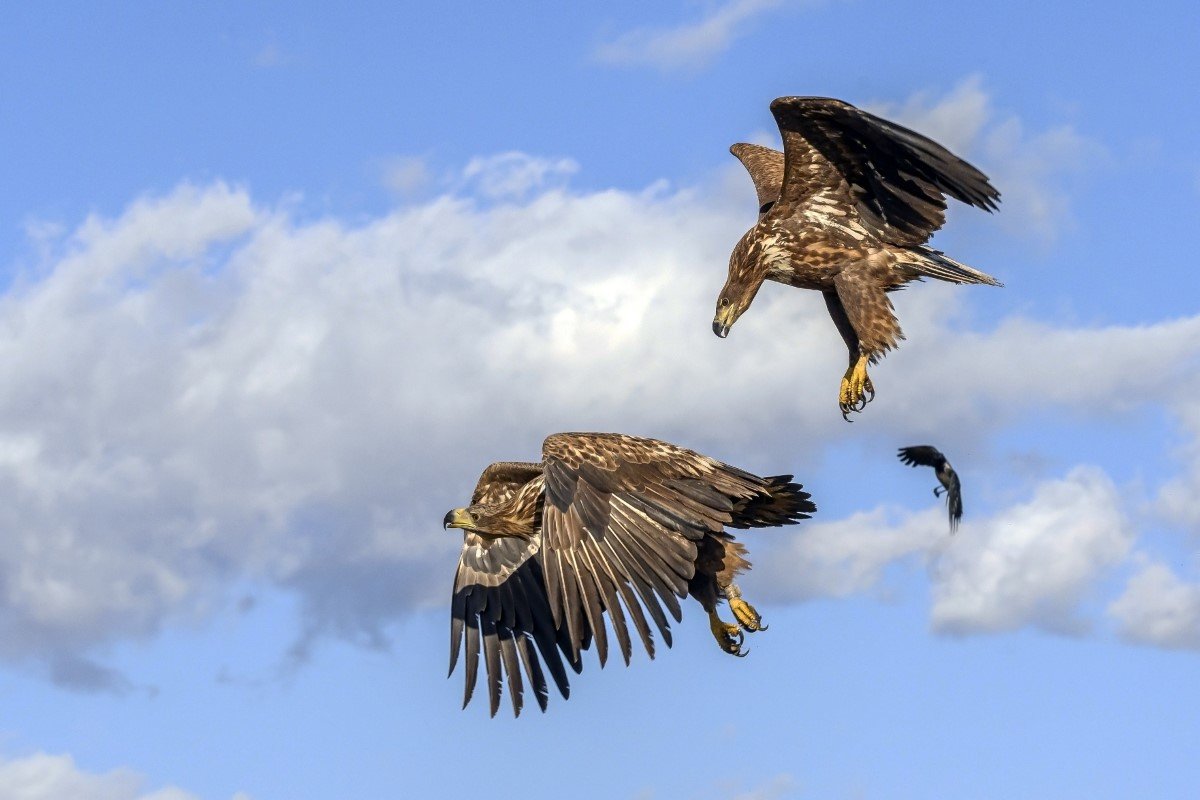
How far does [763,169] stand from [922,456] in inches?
136

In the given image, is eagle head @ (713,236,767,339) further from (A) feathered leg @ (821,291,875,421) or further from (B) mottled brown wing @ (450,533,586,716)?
(B) mottled brown wing @ (450,533,586,716)

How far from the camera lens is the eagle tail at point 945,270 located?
15867 mm

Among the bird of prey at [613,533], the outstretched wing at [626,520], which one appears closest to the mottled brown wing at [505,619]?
the bird of prey at [613,533]

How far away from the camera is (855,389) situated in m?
15.4

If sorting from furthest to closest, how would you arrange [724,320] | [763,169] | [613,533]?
[763,169], [724,320], [613,533]

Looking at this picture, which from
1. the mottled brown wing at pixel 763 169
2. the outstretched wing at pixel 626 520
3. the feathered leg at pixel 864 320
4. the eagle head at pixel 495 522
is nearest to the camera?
the outstretched wing at pixel 626 520

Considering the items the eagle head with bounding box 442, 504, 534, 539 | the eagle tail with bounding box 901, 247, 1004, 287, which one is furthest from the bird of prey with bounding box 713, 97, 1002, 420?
the eagle head with bounding box 442, 504, 534, 539

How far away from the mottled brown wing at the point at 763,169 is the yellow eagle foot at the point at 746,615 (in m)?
4.37

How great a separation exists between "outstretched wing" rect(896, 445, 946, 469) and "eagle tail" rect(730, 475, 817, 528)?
2.84 meters

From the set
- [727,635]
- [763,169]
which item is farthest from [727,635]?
[763,169]

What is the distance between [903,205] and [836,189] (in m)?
0.59

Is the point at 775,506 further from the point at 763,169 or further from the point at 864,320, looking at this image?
the point at 763,169

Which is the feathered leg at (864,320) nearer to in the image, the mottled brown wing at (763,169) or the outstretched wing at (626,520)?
the outstretched wing at (626,520)

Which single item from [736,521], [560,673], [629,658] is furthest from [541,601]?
[629,658]
